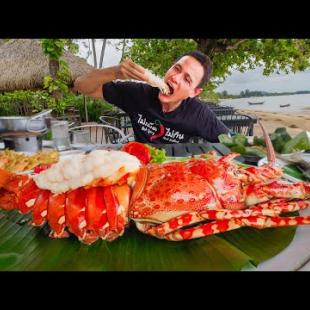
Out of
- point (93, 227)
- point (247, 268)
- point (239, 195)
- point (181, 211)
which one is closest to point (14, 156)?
point (93, 227)

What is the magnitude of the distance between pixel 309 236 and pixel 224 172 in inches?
12.1

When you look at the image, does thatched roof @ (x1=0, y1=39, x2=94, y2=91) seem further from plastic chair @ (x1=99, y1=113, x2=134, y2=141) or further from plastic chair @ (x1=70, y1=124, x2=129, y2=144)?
plastic chair @ (x1=70, y1=124, x2=129, y2=144)

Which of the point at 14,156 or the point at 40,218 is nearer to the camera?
the point at 40,218

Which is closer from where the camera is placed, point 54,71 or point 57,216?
point 57,216

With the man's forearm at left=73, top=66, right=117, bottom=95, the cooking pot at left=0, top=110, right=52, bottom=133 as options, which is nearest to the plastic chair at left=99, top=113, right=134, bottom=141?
the man's forearm at left=73, top=66, right=117, bottom=95

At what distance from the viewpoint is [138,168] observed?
1000 millimetres

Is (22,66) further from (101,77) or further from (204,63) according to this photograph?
(204,63)

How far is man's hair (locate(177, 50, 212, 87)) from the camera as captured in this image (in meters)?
2.41

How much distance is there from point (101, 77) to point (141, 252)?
211cm

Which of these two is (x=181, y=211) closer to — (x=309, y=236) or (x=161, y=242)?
(x=161, y=242)

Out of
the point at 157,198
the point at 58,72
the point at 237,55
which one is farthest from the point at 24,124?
the point at 237,55

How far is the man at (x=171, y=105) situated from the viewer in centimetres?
252

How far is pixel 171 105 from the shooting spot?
104 inches

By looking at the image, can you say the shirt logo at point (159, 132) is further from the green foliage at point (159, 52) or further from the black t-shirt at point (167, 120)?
the green foliage at point (159, 52)
